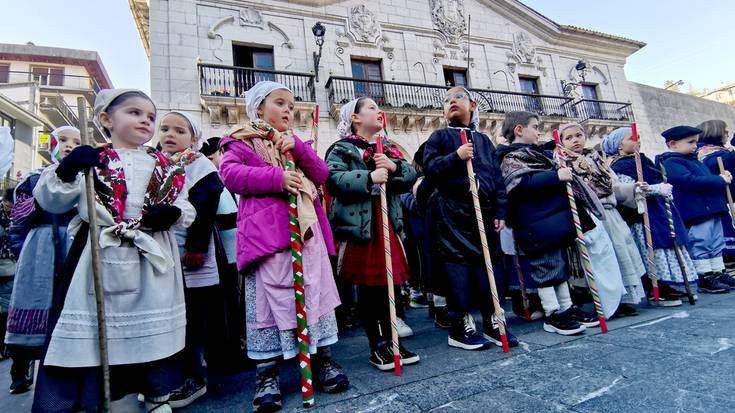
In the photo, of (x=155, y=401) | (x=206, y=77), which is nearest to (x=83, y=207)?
(x=155, y=401)

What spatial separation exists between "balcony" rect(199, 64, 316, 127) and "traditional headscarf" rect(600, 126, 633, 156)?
737 centimetres

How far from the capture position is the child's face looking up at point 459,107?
254 centimetres

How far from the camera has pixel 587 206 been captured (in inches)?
107

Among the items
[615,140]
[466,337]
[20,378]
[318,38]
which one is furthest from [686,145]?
[318,38]

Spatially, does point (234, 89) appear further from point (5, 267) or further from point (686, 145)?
point (686, 145)

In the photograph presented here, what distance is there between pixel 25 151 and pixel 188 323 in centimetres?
1708

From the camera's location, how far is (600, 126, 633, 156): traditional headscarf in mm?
3580

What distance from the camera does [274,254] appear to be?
5.51 ft

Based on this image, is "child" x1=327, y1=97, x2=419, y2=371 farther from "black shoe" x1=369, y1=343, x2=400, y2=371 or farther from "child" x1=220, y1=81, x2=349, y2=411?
"child" x1=220, y1=81, x2=349, y2=411

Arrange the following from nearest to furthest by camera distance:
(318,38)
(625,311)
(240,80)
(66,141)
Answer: (66,141)
(625,311)
(240,80)
(318,38)

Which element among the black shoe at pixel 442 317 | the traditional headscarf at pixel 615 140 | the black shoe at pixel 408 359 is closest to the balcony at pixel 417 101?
the traditional headscarf at pixel 615 140

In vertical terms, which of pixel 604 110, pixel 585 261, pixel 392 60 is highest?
pixel 392 60

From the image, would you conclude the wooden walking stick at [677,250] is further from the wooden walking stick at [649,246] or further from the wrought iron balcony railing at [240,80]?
the wrought iron balcony railing at [240,80]

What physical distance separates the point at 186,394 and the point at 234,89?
29.0ft
